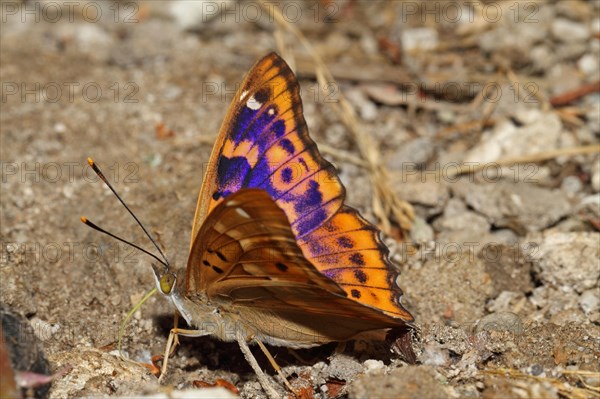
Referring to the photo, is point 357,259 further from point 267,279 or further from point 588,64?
point 588,64

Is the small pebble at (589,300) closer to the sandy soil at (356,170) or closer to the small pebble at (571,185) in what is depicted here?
the sandy soil at (356,170)

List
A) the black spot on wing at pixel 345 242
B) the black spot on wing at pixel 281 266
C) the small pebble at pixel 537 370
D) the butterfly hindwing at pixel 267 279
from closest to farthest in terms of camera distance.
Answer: the butterfly hindwing at pixel 267 279, the black spot on wing at pixel 281 266, the small pebble at pixel 537 370, the black spot on wing at pixel 345 242

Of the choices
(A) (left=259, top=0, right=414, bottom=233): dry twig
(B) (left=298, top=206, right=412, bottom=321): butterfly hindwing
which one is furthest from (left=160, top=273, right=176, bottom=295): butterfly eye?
(A) (left=259, top=0, right=414, bottom=233): dry twig

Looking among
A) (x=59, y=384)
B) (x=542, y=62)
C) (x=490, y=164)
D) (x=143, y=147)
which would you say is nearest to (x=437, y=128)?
(x=490, y=164)

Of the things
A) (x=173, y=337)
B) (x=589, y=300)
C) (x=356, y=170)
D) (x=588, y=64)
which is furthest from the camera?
(x=588, y=64)

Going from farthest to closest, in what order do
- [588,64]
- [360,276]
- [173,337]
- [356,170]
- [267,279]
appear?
[588,64] → [356,170] → [173,337] → [360,276] → [267,279]

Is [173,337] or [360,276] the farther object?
[173,337]

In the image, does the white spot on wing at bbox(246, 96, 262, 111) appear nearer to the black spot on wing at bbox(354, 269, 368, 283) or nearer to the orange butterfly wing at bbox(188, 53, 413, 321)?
the orange butterfly wing at bbox(188, 53, 413, 321)
